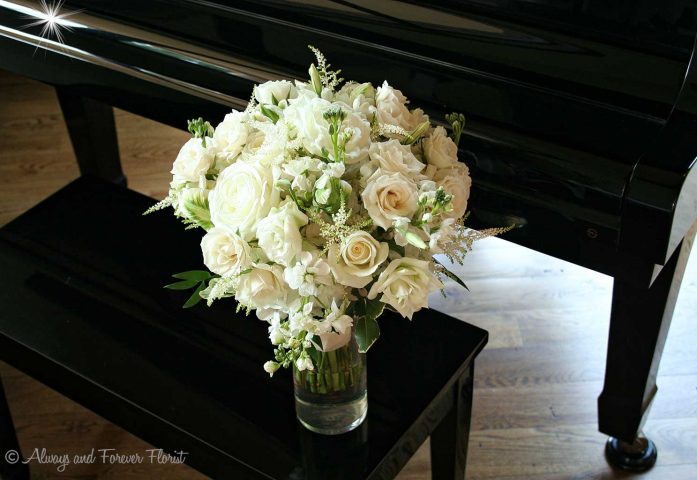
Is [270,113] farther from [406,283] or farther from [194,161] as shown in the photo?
[406,283]

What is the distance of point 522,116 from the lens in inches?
56.8

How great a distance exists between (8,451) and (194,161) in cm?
100

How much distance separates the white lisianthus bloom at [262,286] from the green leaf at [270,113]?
17cm

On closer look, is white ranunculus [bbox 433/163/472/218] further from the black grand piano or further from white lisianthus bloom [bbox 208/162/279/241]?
the black grand piano

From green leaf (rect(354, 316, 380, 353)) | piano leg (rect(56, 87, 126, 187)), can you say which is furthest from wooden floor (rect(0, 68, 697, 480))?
green leaf (rect(354, 316, 380, 353))

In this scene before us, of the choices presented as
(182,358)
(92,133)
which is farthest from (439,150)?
(92,133)

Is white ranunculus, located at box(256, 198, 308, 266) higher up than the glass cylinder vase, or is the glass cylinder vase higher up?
white ranunculus, located at box(256, 198, 308, 266)

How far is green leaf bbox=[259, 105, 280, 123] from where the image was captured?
104cm

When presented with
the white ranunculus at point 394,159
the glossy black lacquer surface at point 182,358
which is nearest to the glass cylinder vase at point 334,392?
the glossy black lacquer surface at point 182,358

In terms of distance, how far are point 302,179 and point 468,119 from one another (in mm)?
576

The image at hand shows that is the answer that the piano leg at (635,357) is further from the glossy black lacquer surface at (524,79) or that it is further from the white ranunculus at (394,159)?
the white ranunculus at (394,159)

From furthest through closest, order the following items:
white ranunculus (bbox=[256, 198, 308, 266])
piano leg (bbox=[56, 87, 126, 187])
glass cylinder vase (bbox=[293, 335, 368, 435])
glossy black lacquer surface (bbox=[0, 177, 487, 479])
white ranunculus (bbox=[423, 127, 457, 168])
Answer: piano leg (bbox=[56, 87, 126, 187]) → glossy black lacquer surface (bbox=[0, 177, 487, 479]) → glass cylinder vase (bbox=[293, 335, 368, 435]) → white ranunculus (bbox=[423, 127, 457, 168]) → white ranunculus (bbox=[256, 198, 308, 266])

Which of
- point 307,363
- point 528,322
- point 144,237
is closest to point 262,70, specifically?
point 144,237

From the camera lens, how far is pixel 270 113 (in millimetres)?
1039
